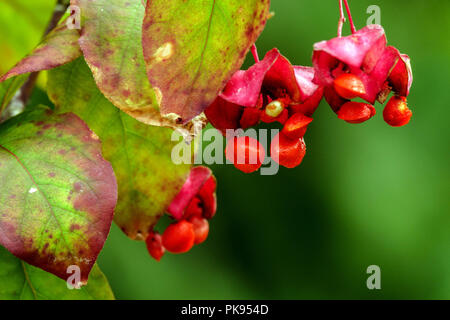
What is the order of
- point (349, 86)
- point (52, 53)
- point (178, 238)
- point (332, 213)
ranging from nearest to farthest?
point (349, 86), point (52, 53), point (178, 238), point (332, 213)

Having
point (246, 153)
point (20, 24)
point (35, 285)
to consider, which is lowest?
point (35, 285)

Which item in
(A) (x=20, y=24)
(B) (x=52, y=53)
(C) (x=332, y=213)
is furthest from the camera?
(C) (x=332, y=213)

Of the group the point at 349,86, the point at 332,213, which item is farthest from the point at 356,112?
the point at 332,213

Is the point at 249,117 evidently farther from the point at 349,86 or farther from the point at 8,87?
the point at 8,87

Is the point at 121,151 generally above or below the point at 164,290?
above

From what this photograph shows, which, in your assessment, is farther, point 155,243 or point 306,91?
point 155,243
